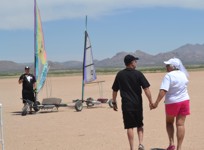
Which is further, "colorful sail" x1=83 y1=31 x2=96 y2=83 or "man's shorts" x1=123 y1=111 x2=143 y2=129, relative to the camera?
"colorful sail" x1=83 y1=31 x2=96 y2=83

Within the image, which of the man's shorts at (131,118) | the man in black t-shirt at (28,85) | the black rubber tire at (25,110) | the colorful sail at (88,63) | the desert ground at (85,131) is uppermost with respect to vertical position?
the colorful sail at (88,63)

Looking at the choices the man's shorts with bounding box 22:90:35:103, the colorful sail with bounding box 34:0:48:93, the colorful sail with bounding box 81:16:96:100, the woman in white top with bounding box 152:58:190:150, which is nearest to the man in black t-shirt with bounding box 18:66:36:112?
the man's shorts with bounding box 22:90:35:103

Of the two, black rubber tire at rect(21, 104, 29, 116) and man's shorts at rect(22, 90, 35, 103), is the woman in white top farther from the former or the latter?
man's shorts at rect(22, 90, 35, 103)

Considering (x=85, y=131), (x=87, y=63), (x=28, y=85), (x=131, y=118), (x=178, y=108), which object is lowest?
(x=85, y=131)

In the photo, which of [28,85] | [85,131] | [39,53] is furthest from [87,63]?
[85,131]

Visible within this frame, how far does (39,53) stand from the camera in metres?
16.0

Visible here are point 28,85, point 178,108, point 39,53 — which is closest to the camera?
point 178,108

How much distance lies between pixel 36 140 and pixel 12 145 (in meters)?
0.62

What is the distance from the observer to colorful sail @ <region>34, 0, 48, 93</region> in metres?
15.8

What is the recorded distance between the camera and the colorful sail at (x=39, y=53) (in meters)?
15.8

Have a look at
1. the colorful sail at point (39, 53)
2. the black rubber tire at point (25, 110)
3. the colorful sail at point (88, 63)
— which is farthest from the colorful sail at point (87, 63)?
the black rubber tire at point (25, 110)

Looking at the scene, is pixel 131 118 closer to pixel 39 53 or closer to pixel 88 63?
pixel 39 53

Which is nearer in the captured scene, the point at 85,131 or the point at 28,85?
the point at 85,131

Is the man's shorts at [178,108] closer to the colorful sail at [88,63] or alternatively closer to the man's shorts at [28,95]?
the man's shorts at [28,95]
